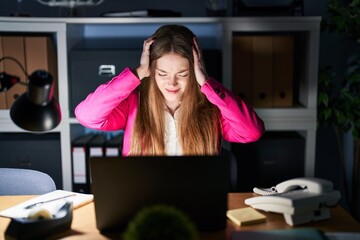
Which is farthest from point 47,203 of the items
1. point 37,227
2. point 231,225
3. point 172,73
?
→ point 172,73

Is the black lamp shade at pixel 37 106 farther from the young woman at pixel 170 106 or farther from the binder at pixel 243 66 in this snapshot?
the binder at pixel 243 66

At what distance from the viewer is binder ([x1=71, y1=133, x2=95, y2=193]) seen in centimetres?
257

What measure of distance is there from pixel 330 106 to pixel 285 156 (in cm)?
39

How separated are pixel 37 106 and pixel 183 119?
0.96m

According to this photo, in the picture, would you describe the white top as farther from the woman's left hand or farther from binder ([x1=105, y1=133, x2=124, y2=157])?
binder ([x1=105, y1=133, x2=124, y2=157])

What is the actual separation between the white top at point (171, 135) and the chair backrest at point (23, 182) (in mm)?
511

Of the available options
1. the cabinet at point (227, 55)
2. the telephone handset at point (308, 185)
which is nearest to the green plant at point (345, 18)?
the cabinet at point (227, 55)

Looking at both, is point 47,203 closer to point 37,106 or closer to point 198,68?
point 37,106

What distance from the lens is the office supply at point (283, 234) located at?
1.20 metres

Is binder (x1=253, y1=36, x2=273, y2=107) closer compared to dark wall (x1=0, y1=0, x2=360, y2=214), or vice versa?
binder (x1=253, y1=36, x2=273, y2=107)

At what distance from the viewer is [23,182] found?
5.89 feet

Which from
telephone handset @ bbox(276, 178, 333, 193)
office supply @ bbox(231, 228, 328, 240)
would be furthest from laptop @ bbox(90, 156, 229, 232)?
telephone handset @ bbox(276, 178, 333, 193)

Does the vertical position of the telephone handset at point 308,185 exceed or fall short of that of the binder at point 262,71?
it falls short

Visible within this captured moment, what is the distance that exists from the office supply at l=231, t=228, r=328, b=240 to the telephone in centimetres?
8
